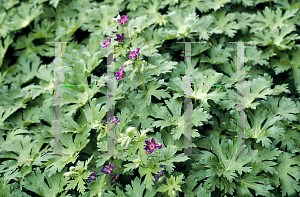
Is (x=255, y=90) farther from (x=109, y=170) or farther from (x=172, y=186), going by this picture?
(x=109, y=170)

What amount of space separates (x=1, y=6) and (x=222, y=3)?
3052 mm

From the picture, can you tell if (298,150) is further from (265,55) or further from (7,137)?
(7,137)

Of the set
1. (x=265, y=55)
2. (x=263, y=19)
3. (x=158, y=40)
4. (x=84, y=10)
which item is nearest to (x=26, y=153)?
(x=158, y=40)

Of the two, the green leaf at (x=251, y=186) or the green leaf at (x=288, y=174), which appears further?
the green leaf at (x=288, y=174)

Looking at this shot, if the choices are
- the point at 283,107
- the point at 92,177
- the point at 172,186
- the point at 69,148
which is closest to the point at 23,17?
the point at 69,148

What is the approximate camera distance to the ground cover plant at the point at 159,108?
2.03 metres

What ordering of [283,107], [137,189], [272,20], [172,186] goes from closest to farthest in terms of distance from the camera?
[172,186]
[137,189]
[283,107]
[272,20]

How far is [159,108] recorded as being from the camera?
7.43ft

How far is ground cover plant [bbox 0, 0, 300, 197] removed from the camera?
203cm

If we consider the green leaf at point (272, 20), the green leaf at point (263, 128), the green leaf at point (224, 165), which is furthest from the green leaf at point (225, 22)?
the green leaf at point (224, 165)

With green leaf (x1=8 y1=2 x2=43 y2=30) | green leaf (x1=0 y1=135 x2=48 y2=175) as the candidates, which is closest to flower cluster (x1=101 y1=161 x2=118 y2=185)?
green leaf (x1=0 y1=135 x2=48 y2=175)

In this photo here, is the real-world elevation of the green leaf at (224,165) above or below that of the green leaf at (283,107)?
below

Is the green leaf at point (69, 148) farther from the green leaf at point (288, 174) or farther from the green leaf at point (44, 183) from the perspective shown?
the green leaf at point (288, 174)

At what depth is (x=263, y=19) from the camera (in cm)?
299
